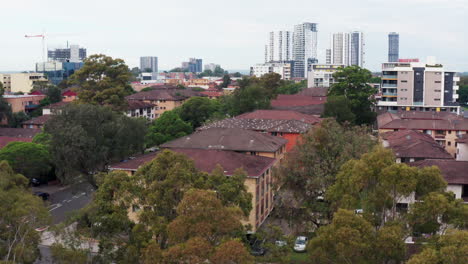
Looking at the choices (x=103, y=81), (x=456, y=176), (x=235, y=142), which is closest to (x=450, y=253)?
(x=456, y=176)

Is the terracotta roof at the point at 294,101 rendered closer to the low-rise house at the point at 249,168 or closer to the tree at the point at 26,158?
the tree at the point at 26,158

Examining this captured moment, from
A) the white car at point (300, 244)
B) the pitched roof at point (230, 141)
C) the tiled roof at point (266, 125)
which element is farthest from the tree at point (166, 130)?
the white car at point (300, 244)

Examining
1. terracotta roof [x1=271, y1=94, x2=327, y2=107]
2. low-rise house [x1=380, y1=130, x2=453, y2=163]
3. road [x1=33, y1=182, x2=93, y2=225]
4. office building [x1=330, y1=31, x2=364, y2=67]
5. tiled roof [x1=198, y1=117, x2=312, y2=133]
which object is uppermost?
office building [x1=330, y1=31, x2=364, y2=67]

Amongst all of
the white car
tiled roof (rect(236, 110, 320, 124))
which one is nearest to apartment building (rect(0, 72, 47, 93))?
tiled roof (rect(236, 110, 320, 124))

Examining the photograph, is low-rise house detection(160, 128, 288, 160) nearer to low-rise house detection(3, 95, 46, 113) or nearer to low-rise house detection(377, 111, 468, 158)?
low-rise house detection(377, 111, 468, 158)

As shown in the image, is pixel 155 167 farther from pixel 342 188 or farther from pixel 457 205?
pixel 457 205

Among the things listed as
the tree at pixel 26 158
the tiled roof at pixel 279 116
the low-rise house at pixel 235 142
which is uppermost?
the tiled roof at pixel 279 116
